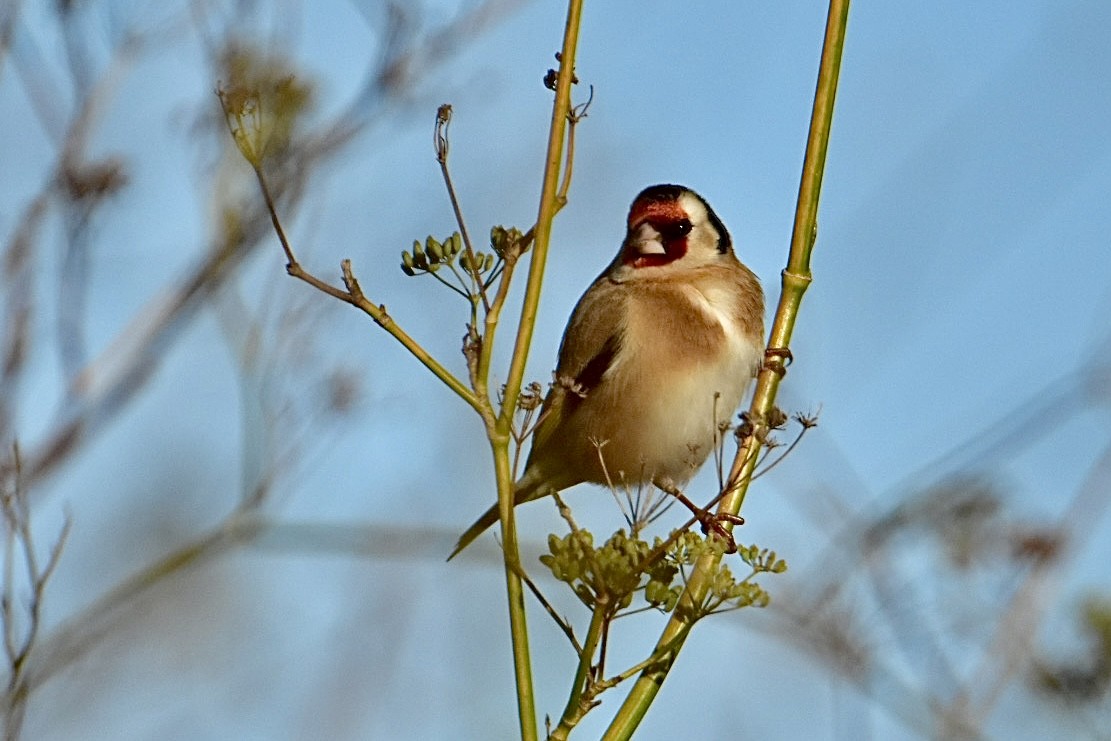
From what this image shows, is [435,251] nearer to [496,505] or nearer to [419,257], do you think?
[419,257]

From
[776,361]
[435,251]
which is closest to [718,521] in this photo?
[776,361]

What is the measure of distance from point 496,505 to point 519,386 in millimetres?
2212

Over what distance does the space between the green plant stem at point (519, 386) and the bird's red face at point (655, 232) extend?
6.97ft

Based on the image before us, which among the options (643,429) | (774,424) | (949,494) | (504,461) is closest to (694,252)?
(643,429)

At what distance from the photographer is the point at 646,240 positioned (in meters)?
4.39

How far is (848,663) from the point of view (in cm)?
414

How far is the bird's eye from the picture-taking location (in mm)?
4438

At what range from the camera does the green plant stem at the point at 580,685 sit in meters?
2.01

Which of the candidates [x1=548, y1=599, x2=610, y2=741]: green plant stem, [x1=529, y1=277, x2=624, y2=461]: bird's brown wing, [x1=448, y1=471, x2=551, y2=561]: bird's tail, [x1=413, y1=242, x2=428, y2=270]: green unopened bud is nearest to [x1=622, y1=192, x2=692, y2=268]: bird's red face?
[x1=529, y1=277, x2=624, y2=461]: bird's brown wing

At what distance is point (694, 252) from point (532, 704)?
274 cm

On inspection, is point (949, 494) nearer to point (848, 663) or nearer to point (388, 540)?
point (848, 663)

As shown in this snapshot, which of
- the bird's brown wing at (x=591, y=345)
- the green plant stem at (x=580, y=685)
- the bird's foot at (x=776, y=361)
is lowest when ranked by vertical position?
the green plant stem at (x=580, y=685)

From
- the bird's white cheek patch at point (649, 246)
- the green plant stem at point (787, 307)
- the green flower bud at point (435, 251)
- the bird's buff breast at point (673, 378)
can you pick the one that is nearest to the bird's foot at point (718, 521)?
the green plant stem at point (787, 307)

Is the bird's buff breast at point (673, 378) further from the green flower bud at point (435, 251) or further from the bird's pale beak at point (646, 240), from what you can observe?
the green flower bud at point (435, 251)
